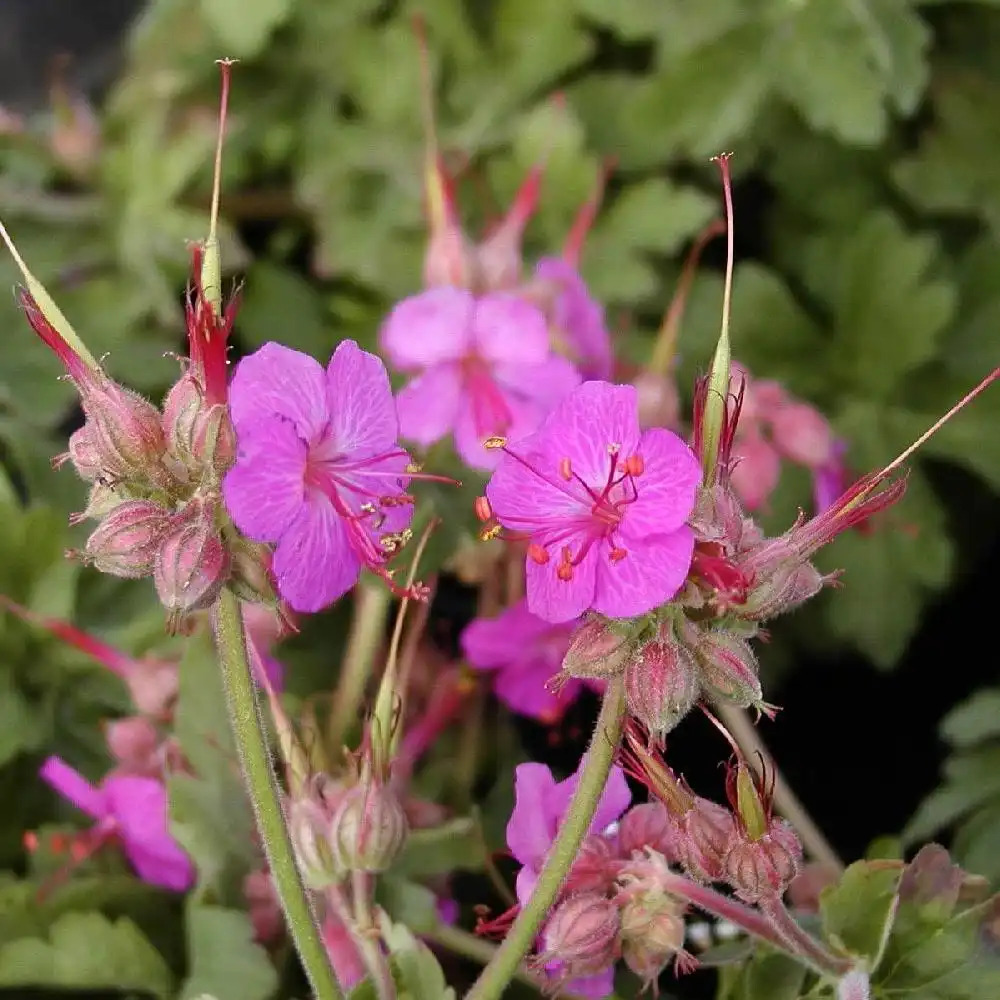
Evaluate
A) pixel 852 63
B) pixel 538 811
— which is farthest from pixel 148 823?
pixel 852 63

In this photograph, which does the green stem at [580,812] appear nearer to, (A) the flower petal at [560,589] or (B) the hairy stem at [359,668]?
(A) the flower petal at [560,589]

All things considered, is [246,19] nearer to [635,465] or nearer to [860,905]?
[635,465]

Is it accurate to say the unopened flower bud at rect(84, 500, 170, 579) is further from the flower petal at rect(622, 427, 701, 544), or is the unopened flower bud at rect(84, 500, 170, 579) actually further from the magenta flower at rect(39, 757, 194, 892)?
the magenta flower at rect(39, 757, 194, 892)

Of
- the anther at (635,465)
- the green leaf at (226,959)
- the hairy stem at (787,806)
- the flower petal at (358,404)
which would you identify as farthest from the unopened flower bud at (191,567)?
the hairy stem at (787,806)

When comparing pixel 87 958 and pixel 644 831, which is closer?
pixel 644 831

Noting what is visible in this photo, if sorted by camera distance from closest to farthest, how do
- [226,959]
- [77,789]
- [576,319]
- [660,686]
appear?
[660,686] → [226,959] → [77,789] → [576,319]

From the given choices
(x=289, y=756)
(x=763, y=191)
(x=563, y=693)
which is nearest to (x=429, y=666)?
(x=563, y=693)
